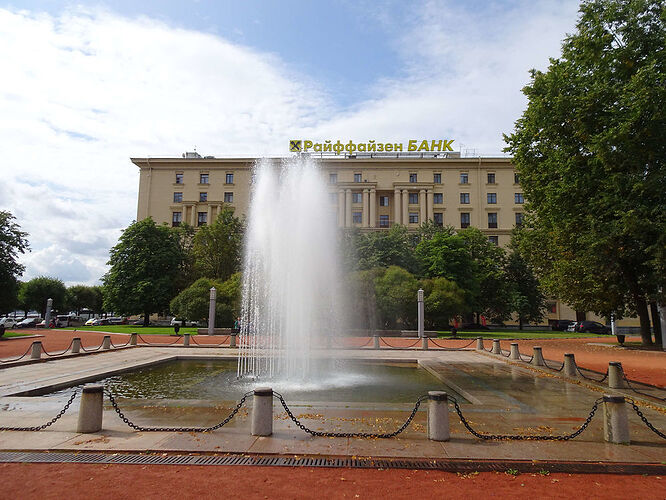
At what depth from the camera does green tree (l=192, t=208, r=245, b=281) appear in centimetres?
5453

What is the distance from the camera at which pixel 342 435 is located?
27.0ft

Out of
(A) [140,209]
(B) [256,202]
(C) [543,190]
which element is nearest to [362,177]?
(A) [140,209]

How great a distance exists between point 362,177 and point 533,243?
39.4m

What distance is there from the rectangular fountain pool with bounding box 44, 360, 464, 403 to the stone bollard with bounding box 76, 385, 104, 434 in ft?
12.2

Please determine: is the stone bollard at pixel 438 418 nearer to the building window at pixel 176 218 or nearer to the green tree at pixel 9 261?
the green tree at pixel 9 261

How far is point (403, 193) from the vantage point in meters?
68.1

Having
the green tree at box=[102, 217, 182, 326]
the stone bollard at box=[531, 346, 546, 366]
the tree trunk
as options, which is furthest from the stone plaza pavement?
the green tree at box=[102, 217, 182, 326]

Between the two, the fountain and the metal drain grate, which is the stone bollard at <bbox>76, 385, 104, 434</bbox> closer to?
the metal drain grate

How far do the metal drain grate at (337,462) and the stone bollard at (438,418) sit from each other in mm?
956

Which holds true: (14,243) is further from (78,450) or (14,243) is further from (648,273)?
(648,273)

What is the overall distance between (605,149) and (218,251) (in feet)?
140

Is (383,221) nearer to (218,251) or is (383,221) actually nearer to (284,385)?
(218,251)

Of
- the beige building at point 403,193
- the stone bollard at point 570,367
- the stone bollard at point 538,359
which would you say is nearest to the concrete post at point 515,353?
the stone bollard at point 538,359

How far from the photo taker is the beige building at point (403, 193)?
68.2m
